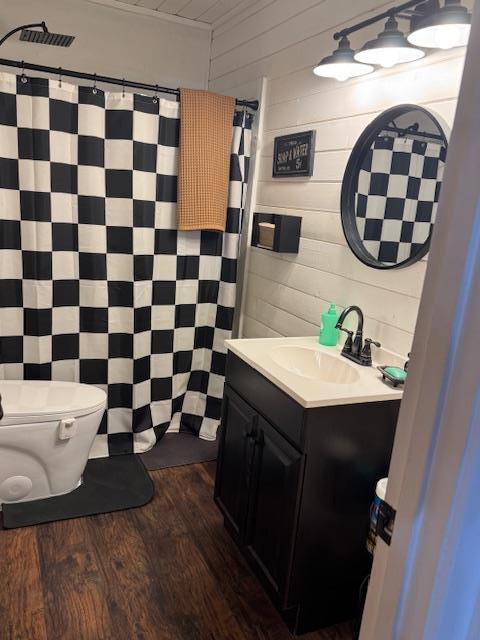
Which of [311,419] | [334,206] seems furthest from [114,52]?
[311,419]

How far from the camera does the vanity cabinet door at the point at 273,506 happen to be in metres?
1.58

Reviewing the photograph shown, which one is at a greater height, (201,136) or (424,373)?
(201,136)

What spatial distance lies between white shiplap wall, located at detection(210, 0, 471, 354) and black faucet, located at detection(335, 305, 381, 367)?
5cm

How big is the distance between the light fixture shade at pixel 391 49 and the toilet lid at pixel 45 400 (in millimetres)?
1779

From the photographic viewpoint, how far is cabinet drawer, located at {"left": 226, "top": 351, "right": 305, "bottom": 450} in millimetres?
1548

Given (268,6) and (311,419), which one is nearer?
(311,419)

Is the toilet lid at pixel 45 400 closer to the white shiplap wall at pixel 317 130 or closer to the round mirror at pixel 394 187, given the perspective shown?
the white shiplap wall at pixel 317 130

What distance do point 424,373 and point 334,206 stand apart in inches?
63.4

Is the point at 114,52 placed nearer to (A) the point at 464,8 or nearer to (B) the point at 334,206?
(B) the point at 334,206

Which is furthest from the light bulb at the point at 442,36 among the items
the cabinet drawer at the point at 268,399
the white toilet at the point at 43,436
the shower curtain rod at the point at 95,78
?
the white toilet at the point at 43,436

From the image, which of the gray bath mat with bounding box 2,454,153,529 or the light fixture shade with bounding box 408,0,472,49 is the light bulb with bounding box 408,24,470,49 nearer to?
the light fixture shade with bounding box 408,0,472,49

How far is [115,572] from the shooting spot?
6.12ft

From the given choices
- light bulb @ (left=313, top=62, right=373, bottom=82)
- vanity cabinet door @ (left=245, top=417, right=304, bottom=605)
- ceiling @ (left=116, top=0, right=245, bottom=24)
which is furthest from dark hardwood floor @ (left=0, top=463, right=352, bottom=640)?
ceiling @ (left=116, top=0, right=245, bottom=24)

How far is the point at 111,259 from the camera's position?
8.24 ft
